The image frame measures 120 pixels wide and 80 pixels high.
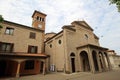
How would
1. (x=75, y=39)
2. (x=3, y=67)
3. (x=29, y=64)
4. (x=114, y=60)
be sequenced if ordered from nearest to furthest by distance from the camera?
(x=3, y=67), (x=29, y=64), (x=75, y=39), (x=114, y=60)

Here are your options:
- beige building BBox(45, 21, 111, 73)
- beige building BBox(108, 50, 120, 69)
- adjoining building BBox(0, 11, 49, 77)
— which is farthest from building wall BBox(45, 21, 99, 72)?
beige building BBox(108, 50, 120, 69)

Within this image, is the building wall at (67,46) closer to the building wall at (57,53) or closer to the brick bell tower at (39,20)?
the building wall at (57,53)

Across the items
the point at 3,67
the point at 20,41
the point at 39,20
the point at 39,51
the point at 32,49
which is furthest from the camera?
the point at 39,20

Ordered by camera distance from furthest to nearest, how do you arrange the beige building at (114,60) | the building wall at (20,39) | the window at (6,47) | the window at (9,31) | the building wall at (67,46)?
the beige building at (114,60), the building wall at (67,46), the window at (9,31), the building wall at (20,39), the window at (6,47)

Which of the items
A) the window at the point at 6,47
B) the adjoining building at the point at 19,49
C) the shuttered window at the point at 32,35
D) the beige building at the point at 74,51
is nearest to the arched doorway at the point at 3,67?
the adjoining building at the point at 19,49

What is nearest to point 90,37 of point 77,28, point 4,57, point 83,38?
point 83,38

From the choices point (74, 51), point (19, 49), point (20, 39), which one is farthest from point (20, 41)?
point (74, 51)

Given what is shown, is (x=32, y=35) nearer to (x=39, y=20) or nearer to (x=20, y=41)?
(x=20, y=41)

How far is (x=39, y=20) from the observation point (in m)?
29.6

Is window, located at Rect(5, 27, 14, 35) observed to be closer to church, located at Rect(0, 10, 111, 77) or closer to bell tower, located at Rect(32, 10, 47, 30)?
church, located at Rect(0, 10, 111, 77)

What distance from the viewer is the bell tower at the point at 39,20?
2860 cm

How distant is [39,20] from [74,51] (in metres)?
17.3

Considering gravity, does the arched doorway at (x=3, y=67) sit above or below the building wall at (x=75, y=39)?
below

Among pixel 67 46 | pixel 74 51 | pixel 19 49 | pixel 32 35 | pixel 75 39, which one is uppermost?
pixel 32 35
